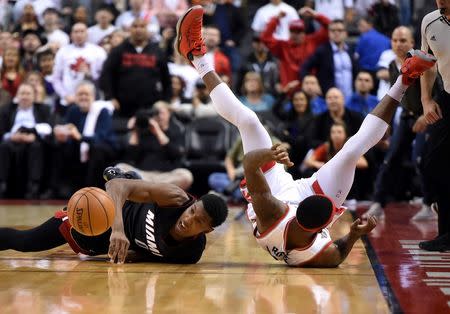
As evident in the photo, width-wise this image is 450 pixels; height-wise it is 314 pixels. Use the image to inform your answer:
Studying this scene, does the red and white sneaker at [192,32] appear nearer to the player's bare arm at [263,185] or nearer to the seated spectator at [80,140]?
the player's bare arm at [263,185]

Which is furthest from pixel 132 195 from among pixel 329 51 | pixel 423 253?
pixel 329 51

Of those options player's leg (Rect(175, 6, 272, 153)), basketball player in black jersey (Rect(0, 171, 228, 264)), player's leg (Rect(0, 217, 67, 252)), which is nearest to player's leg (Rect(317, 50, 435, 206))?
player's leg (Rect(175, 6, 272, 153))

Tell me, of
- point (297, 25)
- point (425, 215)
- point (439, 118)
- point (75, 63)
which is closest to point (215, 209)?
point (439, 118)

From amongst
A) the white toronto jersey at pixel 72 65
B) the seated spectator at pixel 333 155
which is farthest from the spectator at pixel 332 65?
the white toronto jersey at pixel 72 65

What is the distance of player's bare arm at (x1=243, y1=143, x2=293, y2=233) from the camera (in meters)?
6.15

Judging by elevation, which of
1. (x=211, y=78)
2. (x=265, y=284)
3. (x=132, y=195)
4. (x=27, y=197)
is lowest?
(x=27, y=197)

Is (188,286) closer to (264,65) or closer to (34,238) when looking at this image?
(34,238)

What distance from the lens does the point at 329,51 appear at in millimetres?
13844

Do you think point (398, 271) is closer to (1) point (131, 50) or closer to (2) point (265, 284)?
(2) point (265, 284)

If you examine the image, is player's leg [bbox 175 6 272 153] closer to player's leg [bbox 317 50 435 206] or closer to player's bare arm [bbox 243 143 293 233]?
player's leg [bbox 317 50 435 206]

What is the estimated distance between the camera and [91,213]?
6387 millimetres

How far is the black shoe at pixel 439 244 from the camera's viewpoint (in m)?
7.59

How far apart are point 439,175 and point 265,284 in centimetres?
235

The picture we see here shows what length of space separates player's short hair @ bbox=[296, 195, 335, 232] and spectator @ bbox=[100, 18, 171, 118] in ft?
25.3
